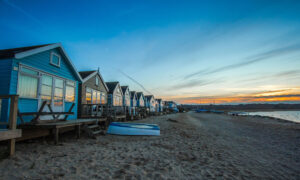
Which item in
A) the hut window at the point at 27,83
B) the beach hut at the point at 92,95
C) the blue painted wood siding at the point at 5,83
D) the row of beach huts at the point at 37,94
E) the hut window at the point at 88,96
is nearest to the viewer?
the row of beach huts at the point at 37,94

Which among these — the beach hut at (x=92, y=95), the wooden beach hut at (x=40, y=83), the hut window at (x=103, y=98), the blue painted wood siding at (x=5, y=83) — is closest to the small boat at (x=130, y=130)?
the wooden beach hut at (x=40, y=83)

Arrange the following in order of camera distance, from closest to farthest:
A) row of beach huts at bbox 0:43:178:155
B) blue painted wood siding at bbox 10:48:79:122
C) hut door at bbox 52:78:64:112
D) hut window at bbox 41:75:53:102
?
row of beach huts at bbox 0:43:178:155
blue painted wood siding at bbox 10:48:79:122
hut window at bbox 41:75:53:102
hut door at bbox 52:78:64:112

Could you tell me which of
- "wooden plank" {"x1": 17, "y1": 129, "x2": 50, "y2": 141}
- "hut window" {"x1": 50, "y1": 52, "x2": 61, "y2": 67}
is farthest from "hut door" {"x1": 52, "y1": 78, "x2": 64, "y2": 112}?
"wooden plank" {"x1": 17, "y1": 129, "x2": 50, "y2": 141}

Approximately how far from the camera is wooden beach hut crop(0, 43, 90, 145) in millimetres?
6895

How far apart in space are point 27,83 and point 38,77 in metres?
0.71

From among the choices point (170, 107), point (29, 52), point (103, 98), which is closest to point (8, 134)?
point (29, 52)

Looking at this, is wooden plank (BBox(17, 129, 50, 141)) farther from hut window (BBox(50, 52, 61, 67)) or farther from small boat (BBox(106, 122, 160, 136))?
hut window (BBox(50, 52, 61, 67))

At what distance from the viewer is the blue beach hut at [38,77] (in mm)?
6970

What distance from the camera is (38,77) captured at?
8375 mm

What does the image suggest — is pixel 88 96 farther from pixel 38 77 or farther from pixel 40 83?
pixel 38 77

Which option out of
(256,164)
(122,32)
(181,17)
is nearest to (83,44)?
(122,32)

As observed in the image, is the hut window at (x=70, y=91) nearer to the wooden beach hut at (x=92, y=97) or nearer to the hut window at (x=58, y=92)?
the hut window at (x=58, y=92)

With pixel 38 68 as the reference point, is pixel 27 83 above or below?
below

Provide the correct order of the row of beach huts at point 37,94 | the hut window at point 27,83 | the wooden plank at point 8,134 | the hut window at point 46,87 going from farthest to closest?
the hut window at point 46,87, the hut window at point 27,83, the row of beach huts at point 37,94, the wooden plank at point 8,134
